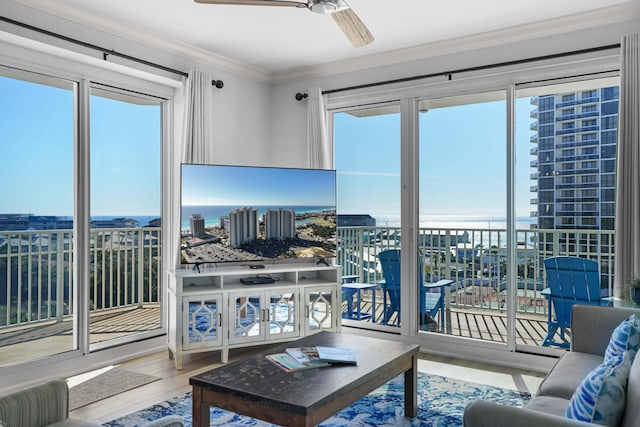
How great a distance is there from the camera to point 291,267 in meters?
4.50

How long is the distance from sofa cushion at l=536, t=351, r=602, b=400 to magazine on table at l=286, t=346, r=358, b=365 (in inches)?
35.5

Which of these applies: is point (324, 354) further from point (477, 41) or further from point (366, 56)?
point (366, 56)

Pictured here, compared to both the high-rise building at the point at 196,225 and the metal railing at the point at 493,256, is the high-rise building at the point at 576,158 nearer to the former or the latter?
the metal railing at the point at 493,256

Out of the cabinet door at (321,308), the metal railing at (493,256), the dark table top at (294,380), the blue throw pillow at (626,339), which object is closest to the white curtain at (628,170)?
the metal railing at (493,256)

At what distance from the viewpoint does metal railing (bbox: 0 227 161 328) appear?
3.57 metres

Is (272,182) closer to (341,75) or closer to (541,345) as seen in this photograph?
(341,75)

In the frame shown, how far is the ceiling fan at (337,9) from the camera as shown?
2.54 m

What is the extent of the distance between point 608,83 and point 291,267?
2.86 meters

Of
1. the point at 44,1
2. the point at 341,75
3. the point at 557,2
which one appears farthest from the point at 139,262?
the point at 557,2

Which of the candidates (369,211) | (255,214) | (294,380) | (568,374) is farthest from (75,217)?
(568,374)

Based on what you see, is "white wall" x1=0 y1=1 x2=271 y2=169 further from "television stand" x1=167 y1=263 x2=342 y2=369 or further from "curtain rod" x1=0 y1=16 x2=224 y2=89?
"television stand" x1=167 y1=263 x2=342 y2=369

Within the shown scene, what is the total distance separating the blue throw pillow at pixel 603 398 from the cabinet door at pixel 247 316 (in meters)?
2.78

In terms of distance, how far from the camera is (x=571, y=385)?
2.28m

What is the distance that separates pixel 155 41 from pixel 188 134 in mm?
773
